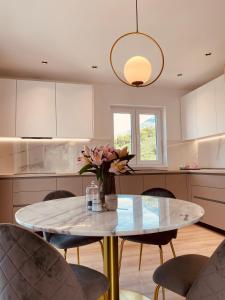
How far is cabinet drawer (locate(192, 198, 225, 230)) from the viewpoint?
11.1ft

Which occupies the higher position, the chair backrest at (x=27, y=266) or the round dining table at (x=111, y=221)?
the round dining table at (x=111, y=221)

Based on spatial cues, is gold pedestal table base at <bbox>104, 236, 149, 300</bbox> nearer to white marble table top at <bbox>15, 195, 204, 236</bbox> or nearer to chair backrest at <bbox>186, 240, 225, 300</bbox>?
white marble table top at <bbox>15, 195, 204, 236</bbox>

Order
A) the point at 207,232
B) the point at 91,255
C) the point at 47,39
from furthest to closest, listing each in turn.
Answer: the point at 207,232 → the point at 47,39 → the point at 91,255

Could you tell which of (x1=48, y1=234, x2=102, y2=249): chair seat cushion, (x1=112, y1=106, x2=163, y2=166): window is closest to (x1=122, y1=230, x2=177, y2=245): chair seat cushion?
(x1=48, y1=234, x2=102, y2=249): chair seat cushion

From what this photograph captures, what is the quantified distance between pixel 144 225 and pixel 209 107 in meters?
3.51

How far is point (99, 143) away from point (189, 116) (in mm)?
1756

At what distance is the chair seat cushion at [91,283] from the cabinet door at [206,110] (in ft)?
11.1

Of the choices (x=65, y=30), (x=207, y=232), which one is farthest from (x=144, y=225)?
(x=207, y=232)

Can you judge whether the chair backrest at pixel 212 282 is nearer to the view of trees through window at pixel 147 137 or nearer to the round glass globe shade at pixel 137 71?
the round glass globe shade at pixel 137 71

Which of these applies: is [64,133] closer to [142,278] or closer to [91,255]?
[91,255]

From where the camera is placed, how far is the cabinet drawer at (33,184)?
11.5ft

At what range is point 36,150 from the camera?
4191mm

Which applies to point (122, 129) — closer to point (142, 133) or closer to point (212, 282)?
point (142, 133)

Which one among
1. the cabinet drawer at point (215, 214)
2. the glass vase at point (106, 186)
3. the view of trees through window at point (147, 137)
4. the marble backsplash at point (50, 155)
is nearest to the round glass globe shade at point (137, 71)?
the glass vase at point (106, 186)
